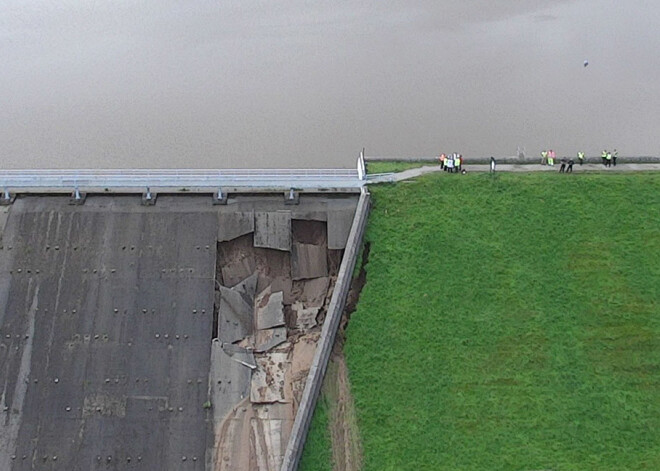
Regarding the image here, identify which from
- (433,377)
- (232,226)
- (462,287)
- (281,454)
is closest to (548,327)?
(462,287)

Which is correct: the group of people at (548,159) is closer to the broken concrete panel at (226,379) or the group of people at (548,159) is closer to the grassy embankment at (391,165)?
the grassy embankment at (391,165)

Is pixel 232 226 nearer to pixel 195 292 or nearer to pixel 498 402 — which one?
pixel 195 292

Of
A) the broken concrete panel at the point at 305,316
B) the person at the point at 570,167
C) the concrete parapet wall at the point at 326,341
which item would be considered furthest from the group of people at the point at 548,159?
the broken concrete panel at the point at 305,316

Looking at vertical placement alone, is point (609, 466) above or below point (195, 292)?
below

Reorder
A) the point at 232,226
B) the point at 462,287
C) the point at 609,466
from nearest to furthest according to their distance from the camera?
the point at 609,466 < the point at 462,287 < the point at 232,226

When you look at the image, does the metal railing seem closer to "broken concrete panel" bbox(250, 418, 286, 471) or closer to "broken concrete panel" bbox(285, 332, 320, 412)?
"broken concrete panel" bbox(285, 332, 320, 412)

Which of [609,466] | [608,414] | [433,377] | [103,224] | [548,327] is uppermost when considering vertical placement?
[103,224]
